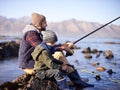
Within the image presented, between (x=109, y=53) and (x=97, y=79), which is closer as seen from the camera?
(x=97, y=79)

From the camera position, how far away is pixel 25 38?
5566 mm

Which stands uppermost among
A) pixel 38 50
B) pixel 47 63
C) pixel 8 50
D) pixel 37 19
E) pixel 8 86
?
pixel 37 19

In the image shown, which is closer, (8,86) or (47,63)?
(47,63)

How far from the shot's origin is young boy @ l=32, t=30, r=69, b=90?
16.8 ft

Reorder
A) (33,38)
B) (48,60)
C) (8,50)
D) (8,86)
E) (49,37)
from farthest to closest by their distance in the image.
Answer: (8,50) < (8,86) < (49,37) < (33,38) < (48,60)

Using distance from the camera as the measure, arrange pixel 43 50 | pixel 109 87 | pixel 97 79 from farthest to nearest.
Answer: pixel 97 79
pixel 109 87
pixel 43 50

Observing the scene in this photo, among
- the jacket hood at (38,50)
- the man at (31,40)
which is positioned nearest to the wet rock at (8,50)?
the man at (31,40)

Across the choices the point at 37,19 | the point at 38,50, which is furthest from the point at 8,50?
the point at 38,50

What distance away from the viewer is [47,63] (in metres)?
5.15

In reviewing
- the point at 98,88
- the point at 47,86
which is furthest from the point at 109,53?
the point at 47,86

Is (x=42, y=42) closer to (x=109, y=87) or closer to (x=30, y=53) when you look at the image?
(x=30, y=53)

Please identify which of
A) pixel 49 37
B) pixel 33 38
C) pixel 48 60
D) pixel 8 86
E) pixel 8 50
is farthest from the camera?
pixel 8 50

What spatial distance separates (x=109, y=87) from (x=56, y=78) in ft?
8.55

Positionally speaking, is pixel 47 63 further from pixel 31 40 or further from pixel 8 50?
pixel 8 50
